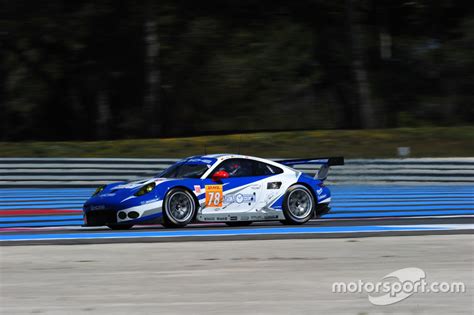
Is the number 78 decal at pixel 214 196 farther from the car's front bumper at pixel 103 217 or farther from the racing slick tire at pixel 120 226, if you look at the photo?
the car's front bumper at pixel 103 217

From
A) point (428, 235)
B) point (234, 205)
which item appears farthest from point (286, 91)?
point (428, 235)

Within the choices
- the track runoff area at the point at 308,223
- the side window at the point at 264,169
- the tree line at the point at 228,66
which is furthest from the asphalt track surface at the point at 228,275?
the tree line at the point at 228,66

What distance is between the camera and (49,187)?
16.7 metres

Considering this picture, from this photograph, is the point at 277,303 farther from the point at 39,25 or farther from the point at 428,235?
the point at 39,25

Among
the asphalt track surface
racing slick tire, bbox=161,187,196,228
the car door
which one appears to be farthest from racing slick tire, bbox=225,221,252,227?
the asphalt track surface

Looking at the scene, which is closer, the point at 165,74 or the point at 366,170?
the point at 366,170

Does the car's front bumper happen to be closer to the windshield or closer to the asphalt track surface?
the windshield

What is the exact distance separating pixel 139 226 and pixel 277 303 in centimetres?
670

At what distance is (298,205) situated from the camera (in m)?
12.7

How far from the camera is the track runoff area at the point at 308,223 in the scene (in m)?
10.7

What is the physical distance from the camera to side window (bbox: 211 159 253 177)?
12.4 meters

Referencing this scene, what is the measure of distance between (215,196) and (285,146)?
768cm

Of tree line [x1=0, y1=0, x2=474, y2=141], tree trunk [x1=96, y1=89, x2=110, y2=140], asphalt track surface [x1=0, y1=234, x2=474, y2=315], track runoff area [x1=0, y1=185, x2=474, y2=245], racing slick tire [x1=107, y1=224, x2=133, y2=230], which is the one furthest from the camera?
tree trunk [x1=96, y1=89, x2=110, y2=140]

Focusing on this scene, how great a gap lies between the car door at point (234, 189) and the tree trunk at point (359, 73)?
10062 millimetres
